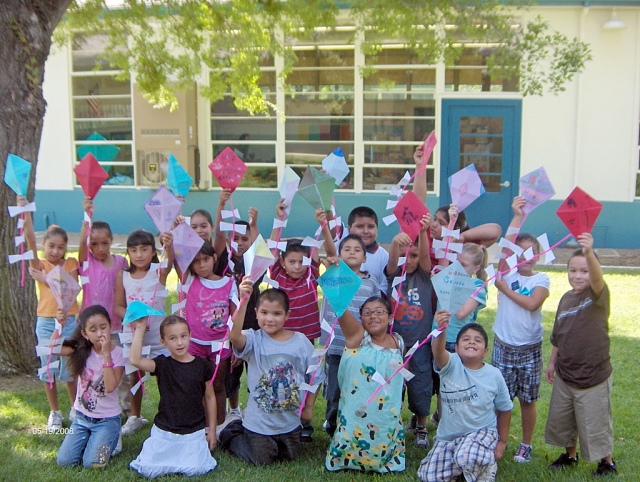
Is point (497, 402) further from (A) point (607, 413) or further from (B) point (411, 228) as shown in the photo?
(B) point (411, 228)

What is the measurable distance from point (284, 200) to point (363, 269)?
24.8 inches

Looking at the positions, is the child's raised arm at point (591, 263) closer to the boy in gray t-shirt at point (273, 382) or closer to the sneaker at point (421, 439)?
the sneaker at point (421, 439)

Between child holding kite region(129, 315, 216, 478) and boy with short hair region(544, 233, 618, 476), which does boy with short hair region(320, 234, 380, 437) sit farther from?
boy with short hair region(544, 233, 618, 476)

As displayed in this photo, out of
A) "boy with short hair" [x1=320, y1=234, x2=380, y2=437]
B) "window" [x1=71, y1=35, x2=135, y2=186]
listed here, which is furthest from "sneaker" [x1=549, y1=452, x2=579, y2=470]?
"window" [x1=71, y1=35, x2=135, y2=186]

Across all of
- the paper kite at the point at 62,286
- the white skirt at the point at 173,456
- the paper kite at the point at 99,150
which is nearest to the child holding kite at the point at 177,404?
the white skirt at the point at 173,456

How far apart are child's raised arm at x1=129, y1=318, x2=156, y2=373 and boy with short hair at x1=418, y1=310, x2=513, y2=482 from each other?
153cm

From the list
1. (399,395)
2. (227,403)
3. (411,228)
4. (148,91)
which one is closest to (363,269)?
(411,228)

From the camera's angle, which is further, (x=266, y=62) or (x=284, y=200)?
(x=266, y=62)

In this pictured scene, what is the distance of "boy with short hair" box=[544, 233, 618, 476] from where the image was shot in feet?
11.1

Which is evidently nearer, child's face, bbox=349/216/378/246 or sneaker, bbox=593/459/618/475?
sneaker, bbox=593/459/618/475

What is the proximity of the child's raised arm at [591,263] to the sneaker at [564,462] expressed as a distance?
3.17ft

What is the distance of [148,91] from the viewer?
701cm

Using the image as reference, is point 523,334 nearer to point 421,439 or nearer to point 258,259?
point 421,439

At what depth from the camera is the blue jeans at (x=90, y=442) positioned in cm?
351
